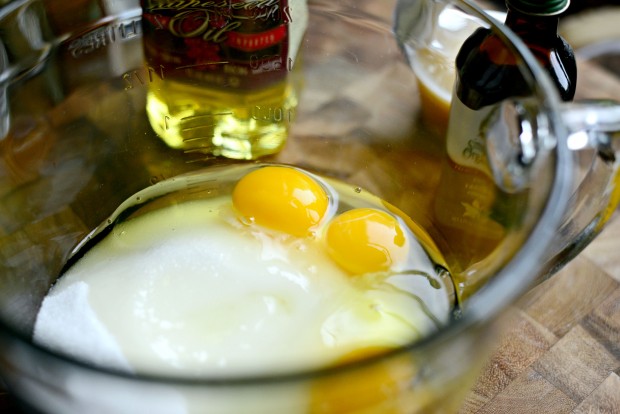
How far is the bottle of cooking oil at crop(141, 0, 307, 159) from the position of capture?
3.61ft

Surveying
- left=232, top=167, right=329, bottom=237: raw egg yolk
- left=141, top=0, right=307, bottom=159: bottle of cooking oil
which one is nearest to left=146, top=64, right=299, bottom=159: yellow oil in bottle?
left=141, top=0, right=307, bottom=159: bottle of cooking oil

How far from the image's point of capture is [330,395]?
0.61m

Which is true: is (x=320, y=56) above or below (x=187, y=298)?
above

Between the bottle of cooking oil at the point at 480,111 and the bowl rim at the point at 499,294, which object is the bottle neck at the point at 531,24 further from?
the bowl rim at the point at 499,294

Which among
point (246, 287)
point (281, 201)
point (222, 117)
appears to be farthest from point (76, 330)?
point (222, 117)

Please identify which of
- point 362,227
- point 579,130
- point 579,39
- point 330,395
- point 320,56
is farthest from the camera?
point 579,39

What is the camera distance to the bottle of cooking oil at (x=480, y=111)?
3.06ft

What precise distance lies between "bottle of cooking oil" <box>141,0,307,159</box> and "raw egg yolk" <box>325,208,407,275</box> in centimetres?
23

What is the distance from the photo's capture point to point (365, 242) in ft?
3.34

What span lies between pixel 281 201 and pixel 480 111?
30 cm

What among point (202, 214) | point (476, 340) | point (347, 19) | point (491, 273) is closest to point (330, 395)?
point (476, 340)

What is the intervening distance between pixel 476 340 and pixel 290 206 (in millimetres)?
454

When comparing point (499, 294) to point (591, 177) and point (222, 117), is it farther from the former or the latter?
point (222, 117)

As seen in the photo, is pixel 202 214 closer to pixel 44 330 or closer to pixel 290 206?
pixel 290 206
